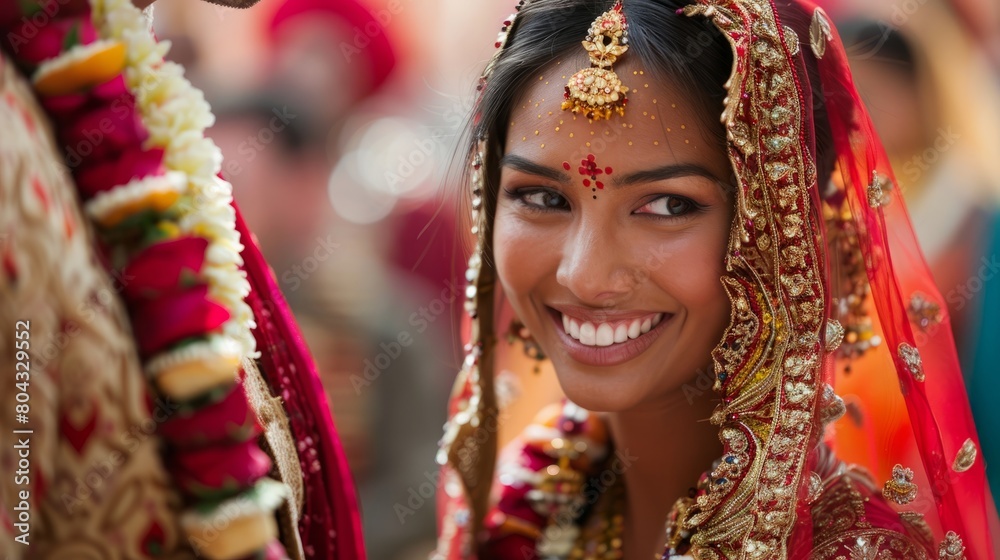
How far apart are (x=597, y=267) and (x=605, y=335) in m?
0.16

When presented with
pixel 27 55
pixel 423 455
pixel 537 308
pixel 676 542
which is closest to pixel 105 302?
pixel 27 55

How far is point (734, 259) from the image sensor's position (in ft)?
5.16

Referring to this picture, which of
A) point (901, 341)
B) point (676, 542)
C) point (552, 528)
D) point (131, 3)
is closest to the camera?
point (131, 3)

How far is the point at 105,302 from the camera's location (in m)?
0.91

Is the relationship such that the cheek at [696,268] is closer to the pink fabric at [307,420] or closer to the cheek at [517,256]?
the cheek at [517,256]

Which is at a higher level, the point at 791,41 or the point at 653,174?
the point at 791,41

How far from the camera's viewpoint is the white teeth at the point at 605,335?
1673 millimetres

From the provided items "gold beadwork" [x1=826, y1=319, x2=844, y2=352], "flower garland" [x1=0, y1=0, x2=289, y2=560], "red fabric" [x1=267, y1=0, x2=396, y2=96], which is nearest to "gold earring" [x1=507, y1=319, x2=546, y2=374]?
"gold beadwork" [x1=826, y1=319, x2=844, y2=352]

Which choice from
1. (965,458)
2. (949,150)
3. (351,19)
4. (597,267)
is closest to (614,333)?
(597,267)

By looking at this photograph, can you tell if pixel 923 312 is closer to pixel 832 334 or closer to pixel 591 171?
pixel 832 334

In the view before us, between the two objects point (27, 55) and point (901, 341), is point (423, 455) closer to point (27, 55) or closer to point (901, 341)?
point (901, 341)

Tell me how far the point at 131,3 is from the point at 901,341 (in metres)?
1.24

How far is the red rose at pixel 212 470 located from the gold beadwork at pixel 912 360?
106 cm

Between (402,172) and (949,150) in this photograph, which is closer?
(949,150)
